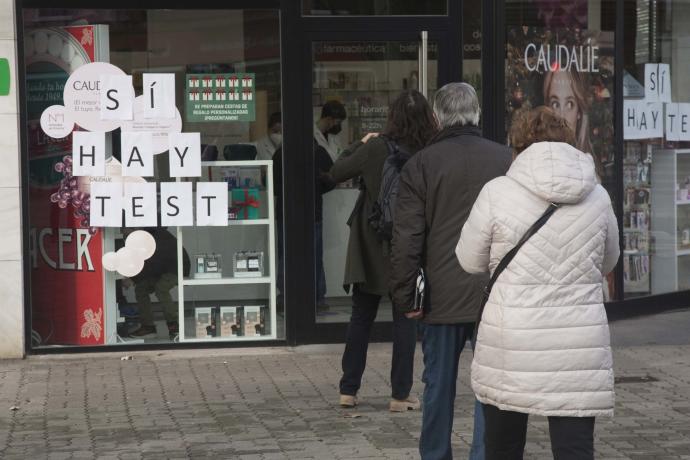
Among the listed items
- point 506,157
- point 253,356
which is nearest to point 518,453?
point 506,157

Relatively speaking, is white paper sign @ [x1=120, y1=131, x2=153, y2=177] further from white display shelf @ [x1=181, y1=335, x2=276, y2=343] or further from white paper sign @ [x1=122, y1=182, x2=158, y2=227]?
white display shelf @ [x1=181, y1=335, x2=276, y2=343]

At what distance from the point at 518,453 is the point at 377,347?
16.0 feet

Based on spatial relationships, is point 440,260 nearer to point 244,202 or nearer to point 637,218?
point 244,202

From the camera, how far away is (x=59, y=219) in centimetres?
930

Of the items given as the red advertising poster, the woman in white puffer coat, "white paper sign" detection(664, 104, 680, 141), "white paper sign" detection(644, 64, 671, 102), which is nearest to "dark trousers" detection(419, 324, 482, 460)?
the woman in white puffer coat

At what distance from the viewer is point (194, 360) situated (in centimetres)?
→ 923

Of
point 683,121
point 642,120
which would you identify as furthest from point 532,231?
point 683,121

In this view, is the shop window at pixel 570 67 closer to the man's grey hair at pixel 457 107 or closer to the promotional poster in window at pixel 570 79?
the promotional poster in window at pixel 570 79

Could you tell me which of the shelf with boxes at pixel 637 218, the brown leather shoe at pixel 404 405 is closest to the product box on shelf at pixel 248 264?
the brown leather shoe at pixel 404 405

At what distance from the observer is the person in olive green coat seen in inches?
275

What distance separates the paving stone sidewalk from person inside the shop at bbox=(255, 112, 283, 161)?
4.92ft

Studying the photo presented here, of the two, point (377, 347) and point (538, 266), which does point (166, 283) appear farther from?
point (538, 266)

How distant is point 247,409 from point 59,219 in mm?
2607

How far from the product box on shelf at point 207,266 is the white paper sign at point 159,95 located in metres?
1.08
